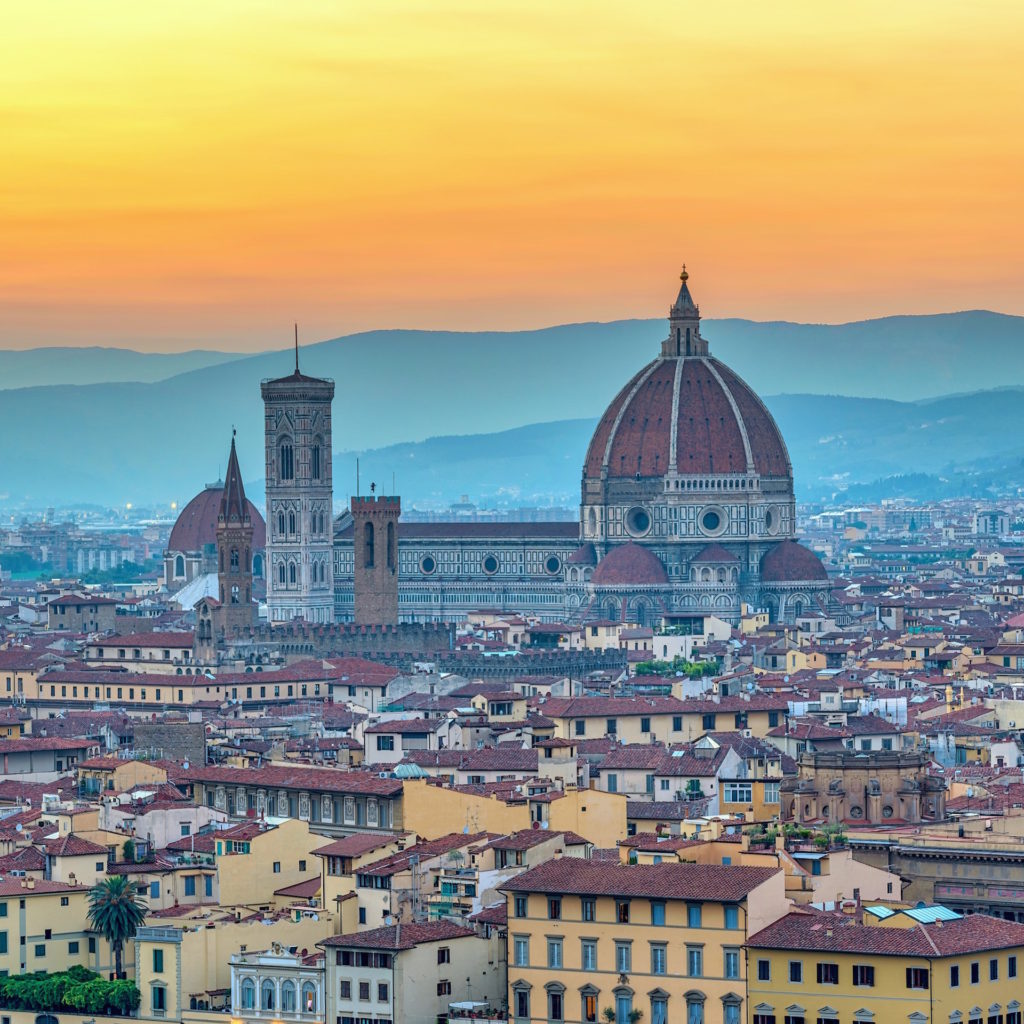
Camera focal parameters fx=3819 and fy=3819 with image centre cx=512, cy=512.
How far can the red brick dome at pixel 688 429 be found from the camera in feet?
625

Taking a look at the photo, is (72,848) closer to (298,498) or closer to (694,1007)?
(694,1007)

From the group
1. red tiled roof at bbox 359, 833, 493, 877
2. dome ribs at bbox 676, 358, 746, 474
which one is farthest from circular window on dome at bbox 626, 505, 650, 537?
red tiled roof at bbox 359, 833, 493, 877

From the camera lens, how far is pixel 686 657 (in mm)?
130750

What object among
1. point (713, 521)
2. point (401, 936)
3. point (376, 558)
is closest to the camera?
point (401, 936)

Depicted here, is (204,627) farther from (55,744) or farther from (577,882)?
(577,882)

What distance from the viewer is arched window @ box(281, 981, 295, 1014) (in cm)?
5559

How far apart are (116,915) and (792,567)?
12446cm

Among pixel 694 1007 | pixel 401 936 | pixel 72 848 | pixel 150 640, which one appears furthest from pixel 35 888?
pixel 150 640

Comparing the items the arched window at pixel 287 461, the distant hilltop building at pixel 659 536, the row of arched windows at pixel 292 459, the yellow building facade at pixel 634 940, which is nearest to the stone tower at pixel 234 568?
the distant hilltop building at pixel 659 536

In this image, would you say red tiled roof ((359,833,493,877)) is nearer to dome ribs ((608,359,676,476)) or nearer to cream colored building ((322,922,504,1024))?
cream colored building ((322,922,504,1024))

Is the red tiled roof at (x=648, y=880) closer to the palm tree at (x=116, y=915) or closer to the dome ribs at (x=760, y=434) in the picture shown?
the palm tree at (x=116, y=915)

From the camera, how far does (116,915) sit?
60.9 metres

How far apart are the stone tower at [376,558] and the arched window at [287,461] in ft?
46.1

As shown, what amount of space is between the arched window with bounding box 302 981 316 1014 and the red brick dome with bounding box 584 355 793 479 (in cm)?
13524
